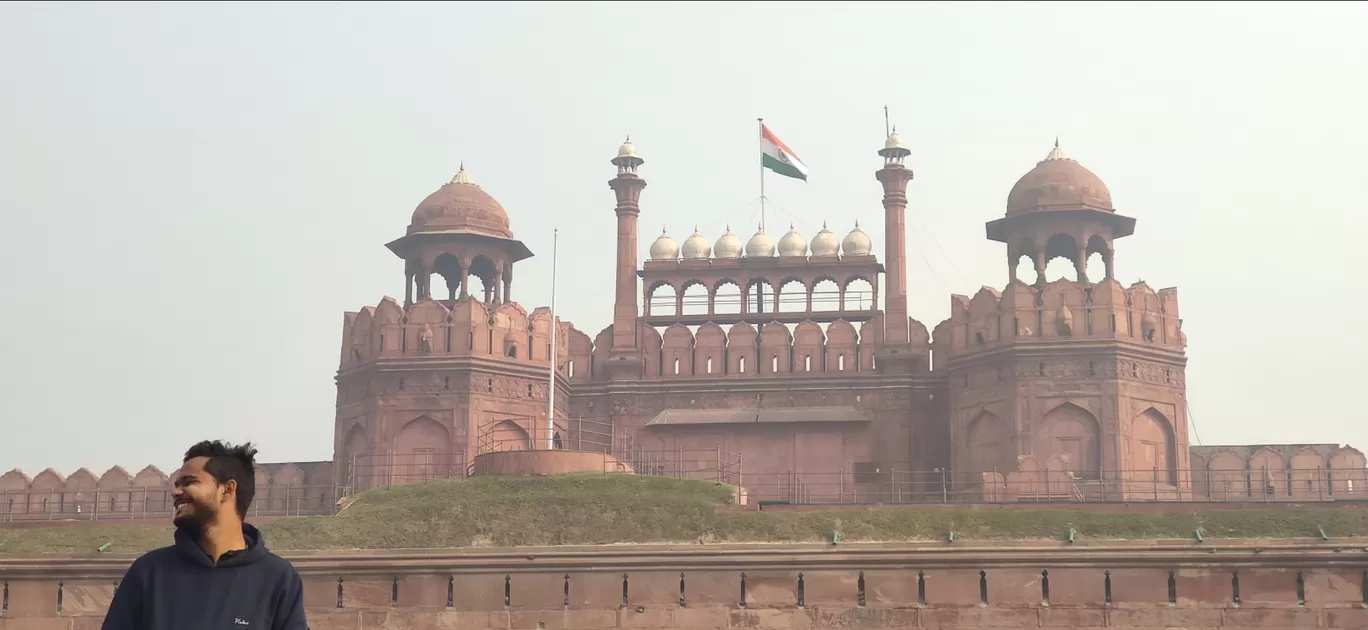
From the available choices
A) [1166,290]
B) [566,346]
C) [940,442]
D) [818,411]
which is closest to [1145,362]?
[1166,290]

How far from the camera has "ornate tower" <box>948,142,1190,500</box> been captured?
134ft

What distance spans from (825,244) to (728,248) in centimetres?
283

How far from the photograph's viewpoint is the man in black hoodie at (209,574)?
585 centimetres

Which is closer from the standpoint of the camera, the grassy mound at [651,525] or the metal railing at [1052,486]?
the grassy mound at [651,525]

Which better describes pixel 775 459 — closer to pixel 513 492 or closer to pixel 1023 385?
pixel 1023 385

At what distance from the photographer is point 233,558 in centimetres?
590

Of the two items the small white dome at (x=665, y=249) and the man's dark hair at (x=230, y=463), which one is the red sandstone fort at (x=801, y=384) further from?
the man's dark hair at (x=230, y=463)

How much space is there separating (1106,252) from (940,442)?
661 cm

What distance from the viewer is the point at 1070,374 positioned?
4194 centimetres

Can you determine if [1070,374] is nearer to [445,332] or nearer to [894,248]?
[894,248]

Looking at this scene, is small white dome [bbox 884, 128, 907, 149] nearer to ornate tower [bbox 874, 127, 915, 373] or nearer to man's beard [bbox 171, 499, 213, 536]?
ornate tower [bbox 874, 127, 915, 373]

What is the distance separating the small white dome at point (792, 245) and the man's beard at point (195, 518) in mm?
43362

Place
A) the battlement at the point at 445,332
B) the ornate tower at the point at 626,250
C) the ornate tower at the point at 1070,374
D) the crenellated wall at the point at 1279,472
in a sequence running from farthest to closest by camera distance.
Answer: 1. the ornate tower at the point at 626,250
2. the battlement at the point at 445,332
3. the crenellated wall at the point at 1279,472
4. the ornate tower at the point at 1070,374

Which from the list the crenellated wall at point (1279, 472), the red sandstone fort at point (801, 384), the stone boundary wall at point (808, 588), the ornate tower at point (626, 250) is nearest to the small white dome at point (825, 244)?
the red sandstone fort at point (801, 384)
